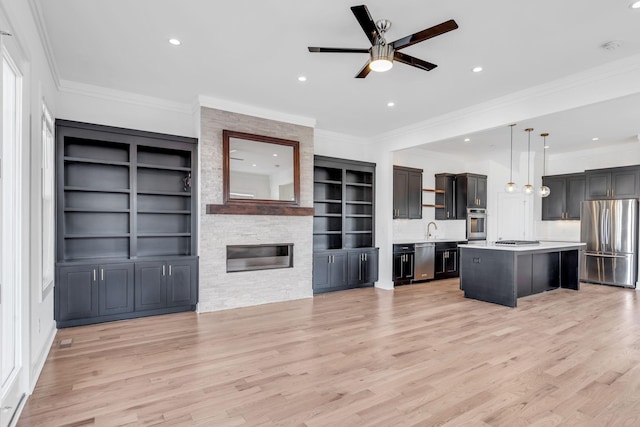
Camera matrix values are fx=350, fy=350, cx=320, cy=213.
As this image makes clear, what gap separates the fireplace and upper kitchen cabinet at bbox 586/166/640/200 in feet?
22.5

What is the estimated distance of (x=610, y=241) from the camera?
289 inches

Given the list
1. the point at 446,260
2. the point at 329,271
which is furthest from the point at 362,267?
the point at 446,260

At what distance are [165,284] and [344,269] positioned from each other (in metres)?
3.22

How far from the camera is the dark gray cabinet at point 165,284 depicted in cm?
473

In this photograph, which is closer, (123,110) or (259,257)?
(123,110)

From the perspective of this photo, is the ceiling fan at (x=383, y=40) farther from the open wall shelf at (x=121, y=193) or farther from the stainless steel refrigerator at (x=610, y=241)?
the stainless steel refrigerator at (x=610, y=241)

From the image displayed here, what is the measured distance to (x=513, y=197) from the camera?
9.01 metres

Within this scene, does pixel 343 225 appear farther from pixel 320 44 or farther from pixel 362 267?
pixel 320 44

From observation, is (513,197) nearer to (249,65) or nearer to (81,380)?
(249,65)

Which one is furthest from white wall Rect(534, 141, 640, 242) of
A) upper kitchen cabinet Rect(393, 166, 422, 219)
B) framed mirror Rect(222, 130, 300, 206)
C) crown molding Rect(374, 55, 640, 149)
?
framed mirror Rect(222, 130, 300, 206)

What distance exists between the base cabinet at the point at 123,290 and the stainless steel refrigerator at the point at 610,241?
26.7 feet

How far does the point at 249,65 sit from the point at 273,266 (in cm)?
315

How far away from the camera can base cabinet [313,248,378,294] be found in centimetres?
644

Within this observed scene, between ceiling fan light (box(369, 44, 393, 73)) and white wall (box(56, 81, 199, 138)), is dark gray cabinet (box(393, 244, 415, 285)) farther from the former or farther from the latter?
ceiling fan light (box(369, 44, 393, 73))
